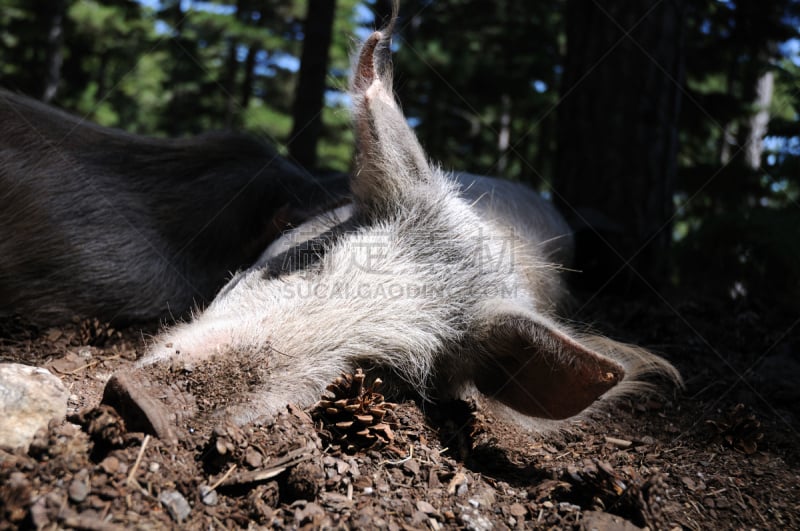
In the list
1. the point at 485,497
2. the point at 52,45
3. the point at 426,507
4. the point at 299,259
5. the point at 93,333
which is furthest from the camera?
the point at 52,45

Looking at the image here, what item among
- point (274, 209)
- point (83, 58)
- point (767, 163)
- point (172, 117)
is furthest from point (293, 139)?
point (172, 117)

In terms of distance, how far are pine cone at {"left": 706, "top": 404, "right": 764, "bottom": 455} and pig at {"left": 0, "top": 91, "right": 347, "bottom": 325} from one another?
2200 mm

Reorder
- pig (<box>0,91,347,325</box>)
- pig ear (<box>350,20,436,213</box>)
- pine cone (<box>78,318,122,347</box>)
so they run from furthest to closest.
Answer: pig (<box>0,91,347,325</box>)
pine cone (<box>78,318,122,347</box>)
pig ear (<box>350,20,436,213</box>)

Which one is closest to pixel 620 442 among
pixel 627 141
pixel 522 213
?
pixel 522 213

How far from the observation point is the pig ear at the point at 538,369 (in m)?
2.19

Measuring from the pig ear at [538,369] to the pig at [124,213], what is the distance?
1277mm

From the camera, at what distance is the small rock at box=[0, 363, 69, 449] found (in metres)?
1.74

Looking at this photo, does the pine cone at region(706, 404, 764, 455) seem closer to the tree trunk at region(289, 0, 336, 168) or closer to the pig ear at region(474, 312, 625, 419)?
the pig ear at region(474, 312, 625, 419)

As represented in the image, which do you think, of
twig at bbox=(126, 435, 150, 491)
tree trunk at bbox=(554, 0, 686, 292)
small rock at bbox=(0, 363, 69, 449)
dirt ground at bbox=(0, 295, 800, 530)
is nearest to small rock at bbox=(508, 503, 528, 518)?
dirt ground at bbox=(0, 295, 800, 530)

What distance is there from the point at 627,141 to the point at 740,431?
3.19 metres

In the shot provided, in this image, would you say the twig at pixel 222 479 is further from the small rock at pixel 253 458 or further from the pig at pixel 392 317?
the pig at pixel 392 317

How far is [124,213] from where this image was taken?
3.41 metres

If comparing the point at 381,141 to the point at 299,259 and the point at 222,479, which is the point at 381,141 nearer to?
the point at 299,259

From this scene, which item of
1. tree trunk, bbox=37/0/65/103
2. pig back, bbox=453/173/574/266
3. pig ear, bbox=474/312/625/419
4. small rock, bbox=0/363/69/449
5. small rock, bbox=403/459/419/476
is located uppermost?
tree trunk, bbox=37/0/65/103
